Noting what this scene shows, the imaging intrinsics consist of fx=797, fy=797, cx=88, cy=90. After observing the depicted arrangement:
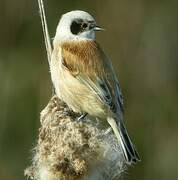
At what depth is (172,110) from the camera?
7.61 metres

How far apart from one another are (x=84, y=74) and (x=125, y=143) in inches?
Result: 27.3

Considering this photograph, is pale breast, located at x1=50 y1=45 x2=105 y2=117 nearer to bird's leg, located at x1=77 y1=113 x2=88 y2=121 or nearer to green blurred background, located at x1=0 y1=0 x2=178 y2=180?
bird's leg, located at x1=77 y1=113 x2=88 y2=121

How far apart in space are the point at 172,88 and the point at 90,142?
9.88 feet

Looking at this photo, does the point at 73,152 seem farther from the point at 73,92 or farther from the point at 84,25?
the point at 84,25

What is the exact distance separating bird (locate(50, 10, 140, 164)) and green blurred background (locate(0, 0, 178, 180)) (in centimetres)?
126

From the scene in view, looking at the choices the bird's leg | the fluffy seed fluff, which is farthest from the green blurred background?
the fluffy seed fluff

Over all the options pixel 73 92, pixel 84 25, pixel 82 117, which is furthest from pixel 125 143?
pixel 84 25

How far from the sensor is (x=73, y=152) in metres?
4.49

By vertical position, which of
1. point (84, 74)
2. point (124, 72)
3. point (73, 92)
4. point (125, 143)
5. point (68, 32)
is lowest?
point (124, 72)

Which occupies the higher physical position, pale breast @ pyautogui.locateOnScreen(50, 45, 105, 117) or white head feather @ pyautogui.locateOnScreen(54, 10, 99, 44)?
white head feather @ pyautogui.locateOnScreen(54, 10, 99, 44)

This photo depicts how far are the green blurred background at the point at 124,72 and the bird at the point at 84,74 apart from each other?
1.26 m

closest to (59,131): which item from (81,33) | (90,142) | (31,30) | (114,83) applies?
(90,142)

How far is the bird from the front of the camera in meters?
5.36

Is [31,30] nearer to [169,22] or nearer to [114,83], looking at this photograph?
[169,22]
